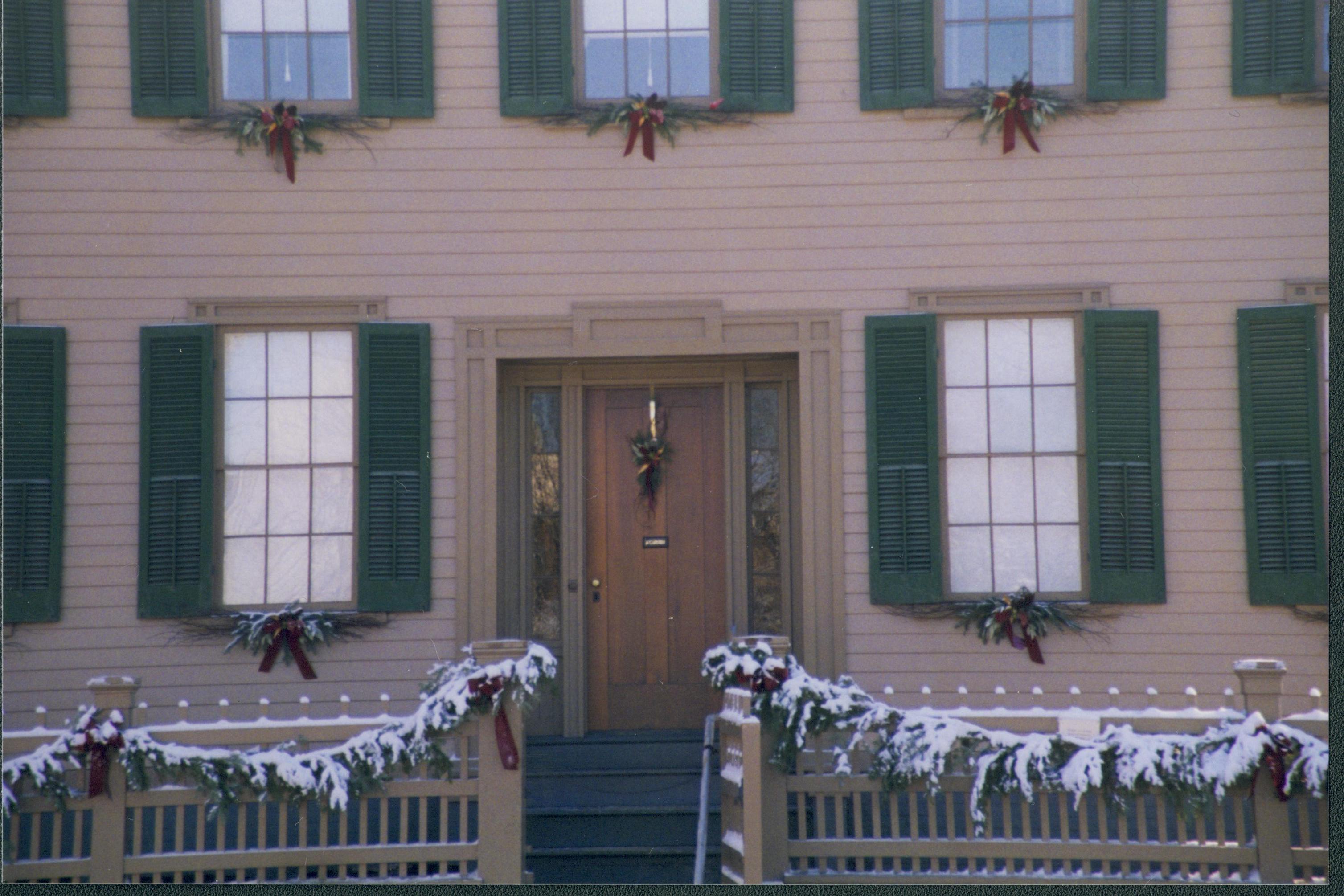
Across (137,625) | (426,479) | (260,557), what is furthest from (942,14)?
(137,625)

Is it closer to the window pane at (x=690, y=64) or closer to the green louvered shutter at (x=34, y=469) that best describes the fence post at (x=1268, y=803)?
the window pane at (x=690, y=64)

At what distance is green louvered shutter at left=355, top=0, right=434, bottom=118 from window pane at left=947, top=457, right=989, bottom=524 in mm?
3291

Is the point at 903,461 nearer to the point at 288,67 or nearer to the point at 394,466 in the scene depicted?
the point at 394,466

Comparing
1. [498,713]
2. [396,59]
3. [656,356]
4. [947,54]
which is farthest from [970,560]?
[396,59]

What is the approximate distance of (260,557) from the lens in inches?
260

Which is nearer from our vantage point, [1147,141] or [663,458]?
[1147,141]

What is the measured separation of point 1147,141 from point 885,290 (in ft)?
4.99

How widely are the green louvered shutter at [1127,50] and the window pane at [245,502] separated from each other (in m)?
4.70

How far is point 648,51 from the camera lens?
22.1ft

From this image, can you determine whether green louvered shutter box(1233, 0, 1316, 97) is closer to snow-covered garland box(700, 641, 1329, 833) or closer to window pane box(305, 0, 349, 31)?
snow-covered garland box(700, 641, 1329, 833)

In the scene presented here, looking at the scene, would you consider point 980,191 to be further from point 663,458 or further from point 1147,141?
point 663,458

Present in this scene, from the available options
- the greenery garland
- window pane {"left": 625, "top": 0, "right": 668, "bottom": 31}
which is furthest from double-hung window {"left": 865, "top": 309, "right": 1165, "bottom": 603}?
window pane {"left": 625, "top": 0, "right": 668, "bottom": 31}

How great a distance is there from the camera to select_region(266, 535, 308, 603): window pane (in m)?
6.59

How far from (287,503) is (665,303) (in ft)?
7.23
